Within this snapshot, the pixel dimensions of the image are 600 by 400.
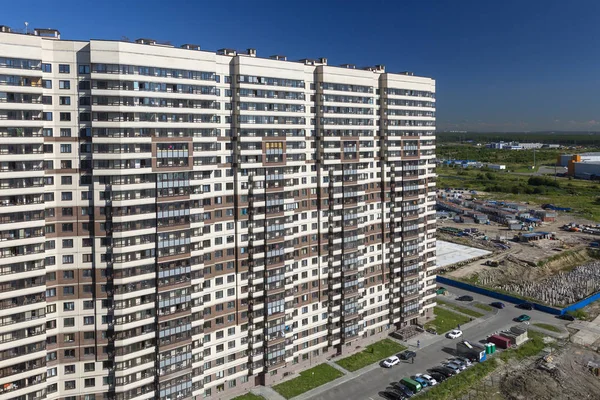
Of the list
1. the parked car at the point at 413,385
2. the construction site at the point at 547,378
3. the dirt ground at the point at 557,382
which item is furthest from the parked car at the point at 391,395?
the dirt ground at the point at 557,382

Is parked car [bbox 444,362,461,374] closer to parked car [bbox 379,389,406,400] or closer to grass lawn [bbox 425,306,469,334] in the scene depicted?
parked car [bbox 379,389,406,400]

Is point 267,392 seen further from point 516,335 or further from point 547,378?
point 516,335

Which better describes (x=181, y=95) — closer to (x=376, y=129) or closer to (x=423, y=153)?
(x=376, y=129)

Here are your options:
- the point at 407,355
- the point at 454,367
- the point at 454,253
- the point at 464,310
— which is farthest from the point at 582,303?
the point at 407,355

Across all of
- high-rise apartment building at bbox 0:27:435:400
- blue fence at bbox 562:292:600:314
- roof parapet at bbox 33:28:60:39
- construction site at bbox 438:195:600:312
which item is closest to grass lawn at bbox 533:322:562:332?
blue fence at bbox 562:292:600:314

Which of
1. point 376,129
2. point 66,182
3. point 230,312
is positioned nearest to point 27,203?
point 66,182

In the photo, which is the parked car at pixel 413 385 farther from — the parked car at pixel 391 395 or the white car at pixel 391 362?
the white car at pixel 391 362
